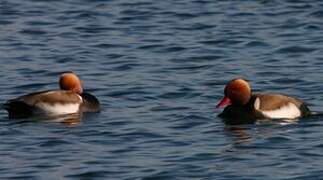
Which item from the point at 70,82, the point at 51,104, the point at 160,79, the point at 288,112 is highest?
the point at 70,82

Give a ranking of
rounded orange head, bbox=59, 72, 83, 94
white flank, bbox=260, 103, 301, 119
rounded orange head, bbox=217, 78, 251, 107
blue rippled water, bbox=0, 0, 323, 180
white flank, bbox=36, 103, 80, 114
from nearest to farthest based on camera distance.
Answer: blue rippled water, bbox=0, 0, 323, 180 → white flank, bbox=260, 103, 301, 119 → rounded orange head, bbox=217, 78, 251, 107 → white flank, bbox=36, 103, 80, 114 → rounded orange head, bbox=59, 72, 83, 94

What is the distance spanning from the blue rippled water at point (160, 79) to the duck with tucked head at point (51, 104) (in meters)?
0.25

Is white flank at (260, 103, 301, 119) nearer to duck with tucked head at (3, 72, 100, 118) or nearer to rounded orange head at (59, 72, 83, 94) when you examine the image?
duck with tucked head at (3, 72, 100, 118)

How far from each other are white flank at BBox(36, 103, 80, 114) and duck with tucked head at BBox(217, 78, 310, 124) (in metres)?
2.06

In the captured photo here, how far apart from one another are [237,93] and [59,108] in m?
2.53

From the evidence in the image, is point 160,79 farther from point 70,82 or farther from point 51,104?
point 51,104

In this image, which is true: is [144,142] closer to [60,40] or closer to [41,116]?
[41,116]

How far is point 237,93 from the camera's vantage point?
19594mm

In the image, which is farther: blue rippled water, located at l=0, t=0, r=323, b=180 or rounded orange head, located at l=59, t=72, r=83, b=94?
rounded orange head, located at l=59, t=72, r=83, b=94

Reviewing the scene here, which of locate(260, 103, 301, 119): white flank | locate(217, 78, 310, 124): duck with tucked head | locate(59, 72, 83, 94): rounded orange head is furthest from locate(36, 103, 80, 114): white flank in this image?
locate(260, 103, 301, 119): white flank

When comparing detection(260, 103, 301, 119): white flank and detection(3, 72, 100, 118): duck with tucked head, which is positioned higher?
detection(3, 72, 100, 118): duck with tucked head

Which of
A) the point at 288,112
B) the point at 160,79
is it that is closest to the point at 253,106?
the point at 288,112

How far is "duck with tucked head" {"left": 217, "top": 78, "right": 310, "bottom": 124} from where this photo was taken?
19078 millimetres

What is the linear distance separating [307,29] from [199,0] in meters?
4.12
